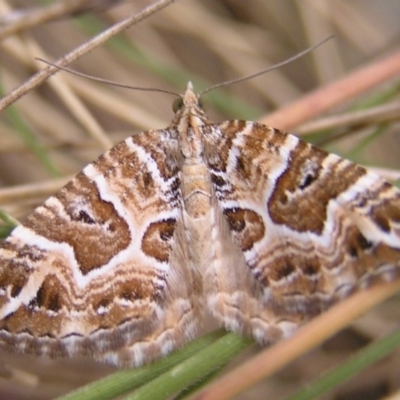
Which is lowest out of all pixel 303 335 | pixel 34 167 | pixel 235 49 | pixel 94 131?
pixel 303 335

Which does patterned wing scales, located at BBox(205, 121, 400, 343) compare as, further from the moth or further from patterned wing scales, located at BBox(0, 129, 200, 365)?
patterned wing scales, located at BBox(0, 129, 200, 365)

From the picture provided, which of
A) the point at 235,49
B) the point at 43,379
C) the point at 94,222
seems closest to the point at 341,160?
the point at 94,222

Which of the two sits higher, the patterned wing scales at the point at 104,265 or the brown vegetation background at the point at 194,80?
the brown vegetation background at the point at 194,80

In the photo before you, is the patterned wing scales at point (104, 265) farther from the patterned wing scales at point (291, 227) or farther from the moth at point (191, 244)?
the patterned wing scales at point (291, 227)

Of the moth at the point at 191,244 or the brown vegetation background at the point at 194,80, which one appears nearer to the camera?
the moth at the point at 191,244

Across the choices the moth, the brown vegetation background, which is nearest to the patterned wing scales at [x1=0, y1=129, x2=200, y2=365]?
the moth

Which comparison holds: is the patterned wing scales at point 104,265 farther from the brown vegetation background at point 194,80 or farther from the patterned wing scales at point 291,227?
the brown vegetation background at point 194,80

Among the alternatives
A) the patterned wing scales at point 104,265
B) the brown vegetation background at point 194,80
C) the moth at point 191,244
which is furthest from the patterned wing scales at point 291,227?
the brown vegetation background at point 194,80

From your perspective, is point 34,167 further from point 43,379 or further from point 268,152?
point 268,152
